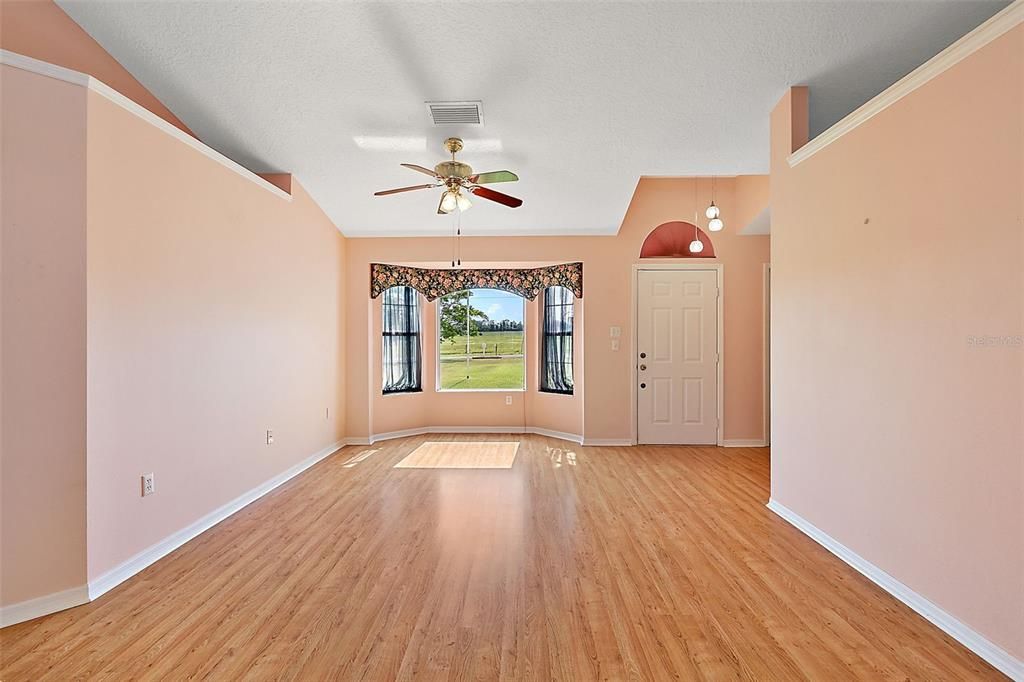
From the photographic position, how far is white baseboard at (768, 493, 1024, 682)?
6.39 ft

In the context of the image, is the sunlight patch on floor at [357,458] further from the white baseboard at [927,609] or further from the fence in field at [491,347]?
the white baseboard at [927,609]

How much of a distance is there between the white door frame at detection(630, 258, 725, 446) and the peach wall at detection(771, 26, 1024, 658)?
262 centimetres

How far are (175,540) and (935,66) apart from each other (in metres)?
4.60

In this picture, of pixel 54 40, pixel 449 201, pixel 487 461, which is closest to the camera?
pixel 54 40

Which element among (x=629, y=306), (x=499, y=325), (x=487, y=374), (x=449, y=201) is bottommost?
(x=487, y=374)

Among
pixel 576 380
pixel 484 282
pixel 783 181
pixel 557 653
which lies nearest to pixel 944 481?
pixel 557 653

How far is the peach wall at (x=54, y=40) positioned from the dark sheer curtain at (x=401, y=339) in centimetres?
347

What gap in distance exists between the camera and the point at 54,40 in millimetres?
2965

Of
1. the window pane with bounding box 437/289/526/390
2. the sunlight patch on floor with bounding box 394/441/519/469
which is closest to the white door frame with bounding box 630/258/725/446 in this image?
the sunlight patch on floor with bounding box 394/441/519/469

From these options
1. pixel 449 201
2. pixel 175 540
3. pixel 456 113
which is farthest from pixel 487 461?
pixel 456 113

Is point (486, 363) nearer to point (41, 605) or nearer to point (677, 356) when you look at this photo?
point (677, 356)

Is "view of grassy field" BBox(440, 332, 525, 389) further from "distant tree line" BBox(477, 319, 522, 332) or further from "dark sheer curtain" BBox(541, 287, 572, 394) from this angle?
"dark sheer curtain" BBox(541, 287, 572, 394)

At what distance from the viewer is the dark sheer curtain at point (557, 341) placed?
649 centimetres

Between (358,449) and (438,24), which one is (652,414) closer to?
(358,449)
